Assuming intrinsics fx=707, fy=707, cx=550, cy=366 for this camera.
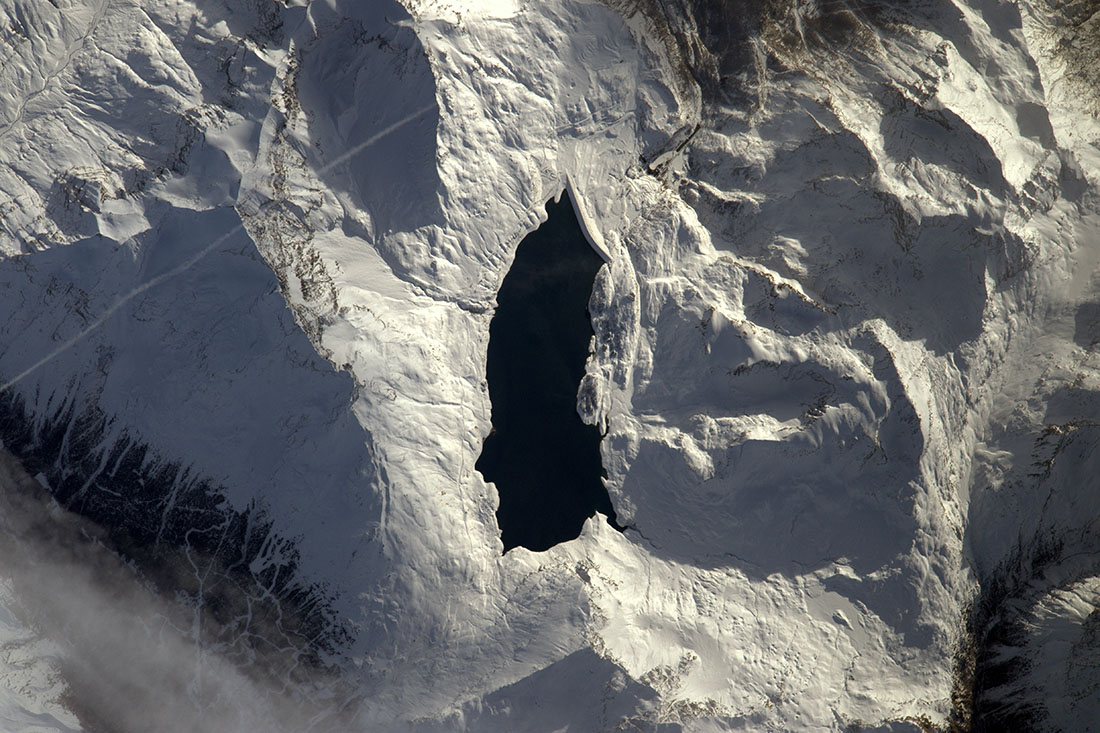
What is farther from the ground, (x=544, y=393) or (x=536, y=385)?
(x=536, y=385)

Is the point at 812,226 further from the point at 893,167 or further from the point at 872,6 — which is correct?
the point at 872,6

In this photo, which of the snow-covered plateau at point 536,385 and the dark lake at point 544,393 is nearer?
the snow-covered plateau at point 536,385

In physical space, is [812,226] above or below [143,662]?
above

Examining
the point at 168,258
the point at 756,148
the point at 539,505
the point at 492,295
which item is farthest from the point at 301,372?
the point at 756,148

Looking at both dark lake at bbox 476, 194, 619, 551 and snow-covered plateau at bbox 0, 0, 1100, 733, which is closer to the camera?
snow-covered plateau at bbox 0, 0, 1100, 733
